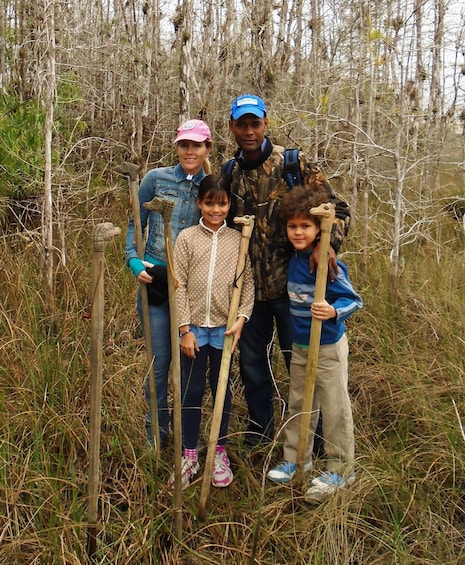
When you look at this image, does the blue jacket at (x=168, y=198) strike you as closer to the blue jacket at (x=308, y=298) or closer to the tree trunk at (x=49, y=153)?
the blue jacket at (x=308, y=298)

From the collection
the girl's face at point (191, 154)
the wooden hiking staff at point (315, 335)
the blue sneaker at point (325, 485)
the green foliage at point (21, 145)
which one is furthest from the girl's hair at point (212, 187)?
the green foliage at point (21, 145)

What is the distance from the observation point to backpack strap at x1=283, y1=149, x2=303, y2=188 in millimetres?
2547

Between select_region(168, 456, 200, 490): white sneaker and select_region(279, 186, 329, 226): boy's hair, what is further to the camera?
select_region(168, 456, 200, 490): white sneaker

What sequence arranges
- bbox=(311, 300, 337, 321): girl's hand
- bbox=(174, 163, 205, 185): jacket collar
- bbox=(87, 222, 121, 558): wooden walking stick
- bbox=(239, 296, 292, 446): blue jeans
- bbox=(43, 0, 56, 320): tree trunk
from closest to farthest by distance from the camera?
1. bbox=(87, 222, 121, 558): wooden walking stick
2. bbox=(311, 300, 337, 321): girl's hand
3. bbox=(174, 163, 205, 185): jacket collar
4. bbox=(239, 296, 292, 446): blue jeans
5. bbox=(43, 0, 56, 320): tree trunk

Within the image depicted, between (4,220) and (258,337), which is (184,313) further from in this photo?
(4,220)

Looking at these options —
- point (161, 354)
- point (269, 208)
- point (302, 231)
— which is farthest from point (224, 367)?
point (269, 208)

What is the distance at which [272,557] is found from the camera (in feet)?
7.11

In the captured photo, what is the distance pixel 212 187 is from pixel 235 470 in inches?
60.8

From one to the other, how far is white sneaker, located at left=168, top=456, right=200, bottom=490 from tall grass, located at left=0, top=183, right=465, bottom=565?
0.08 meters

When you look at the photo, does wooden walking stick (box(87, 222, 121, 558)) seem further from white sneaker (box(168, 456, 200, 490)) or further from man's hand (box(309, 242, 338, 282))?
man's hand (box(309, 242, 338, 282))

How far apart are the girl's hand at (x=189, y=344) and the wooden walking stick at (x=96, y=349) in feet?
2.34

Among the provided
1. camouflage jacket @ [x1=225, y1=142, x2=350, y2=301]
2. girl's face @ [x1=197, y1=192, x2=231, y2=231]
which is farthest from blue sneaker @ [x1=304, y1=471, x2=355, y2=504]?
girl's face @ [x1=197, y1=192, x2=231, y2=231]

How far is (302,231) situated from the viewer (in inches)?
93.0

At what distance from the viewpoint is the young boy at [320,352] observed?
7.72 feet
